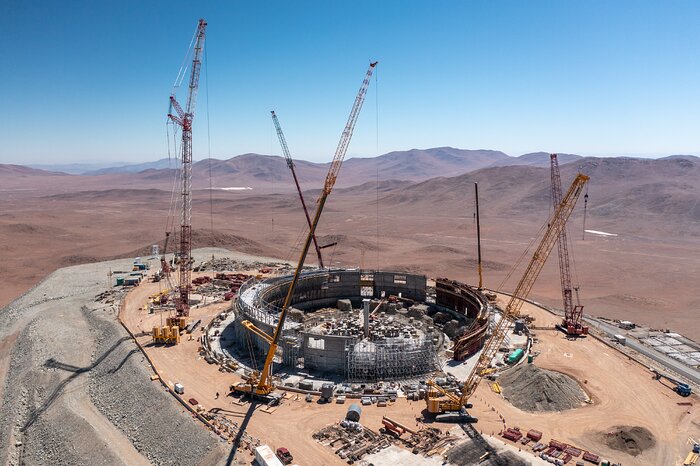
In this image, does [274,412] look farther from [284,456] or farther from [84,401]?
[84,401]

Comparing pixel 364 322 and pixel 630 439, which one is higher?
pixel 364 322

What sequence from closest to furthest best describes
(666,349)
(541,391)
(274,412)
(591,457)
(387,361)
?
(591,457), (274,412), (541,391), (387,361), (666,349)

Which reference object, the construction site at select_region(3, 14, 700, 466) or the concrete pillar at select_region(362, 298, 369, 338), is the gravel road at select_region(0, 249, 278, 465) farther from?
the concrete pillar at select_region(362, 298, 369, 338)

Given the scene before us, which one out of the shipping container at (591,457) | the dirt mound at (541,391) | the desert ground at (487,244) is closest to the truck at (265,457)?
the shipping container at (591,457)

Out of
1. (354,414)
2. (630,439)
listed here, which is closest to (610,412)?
(630,439)

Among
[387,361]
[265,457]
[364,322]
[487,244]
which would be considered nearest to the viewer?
[265,457]

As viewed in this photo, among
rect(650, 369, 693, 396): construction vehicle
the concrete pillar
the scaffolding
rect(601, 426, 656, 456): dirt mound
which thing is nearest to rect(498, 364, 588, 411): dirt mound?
rect(601, 426, 656, 456): dirt mound
